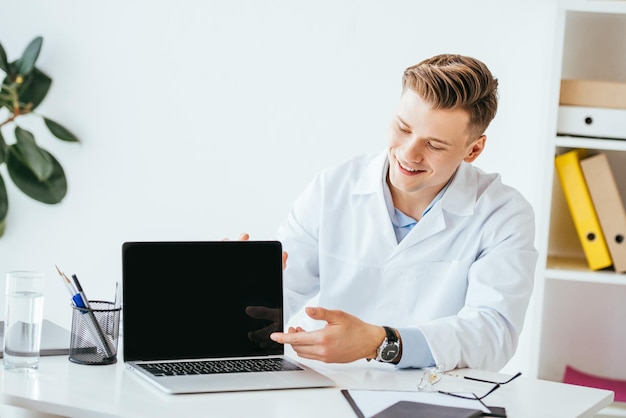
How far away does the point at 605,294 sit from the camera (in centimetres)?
289

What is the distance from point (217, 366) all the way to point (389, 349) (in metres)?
0.33

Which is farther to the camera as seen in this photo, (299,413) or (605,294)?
(605,294)

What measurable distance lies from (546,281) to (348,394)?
1.56 metres

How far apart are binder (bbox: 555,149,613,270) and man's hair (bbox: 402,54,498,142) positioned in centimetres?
67

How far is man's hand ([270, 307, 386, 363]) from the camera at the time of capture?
5.44ft

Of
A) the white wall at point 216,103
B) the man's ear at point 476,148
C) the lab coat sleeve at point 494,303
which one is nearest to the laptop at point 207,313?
the lab coat sleeve at point 494,303

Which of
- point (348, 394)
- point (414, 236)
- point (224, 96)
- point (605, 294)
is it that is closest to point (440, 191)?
point (414, 236)

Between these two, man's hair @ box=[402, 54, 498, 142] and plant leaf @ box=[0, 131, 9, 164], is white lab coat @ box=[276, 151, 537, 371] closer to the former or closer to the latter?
man's hair @ box=[402, 54, 498, 142]

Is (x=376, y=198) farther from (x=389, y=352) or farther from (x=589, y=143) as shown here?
(x=589, y=143)

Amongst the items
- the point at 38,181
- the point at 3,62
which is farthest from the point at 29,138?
the point at 3,62

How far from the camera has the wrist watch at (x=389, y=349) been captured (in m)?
1.73

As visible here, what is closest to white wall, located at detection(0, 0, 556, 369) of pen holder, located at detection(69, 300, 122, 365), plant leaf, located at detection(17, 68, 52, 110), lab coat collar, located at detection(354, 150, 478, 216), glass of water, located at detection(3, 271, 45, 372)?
plant leaf, located at detection(17, 68, 52, 110)

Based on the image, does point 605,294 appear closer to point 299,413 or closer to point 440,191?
point 440,191

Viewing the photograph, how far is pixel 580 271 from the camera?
2.61 metres
